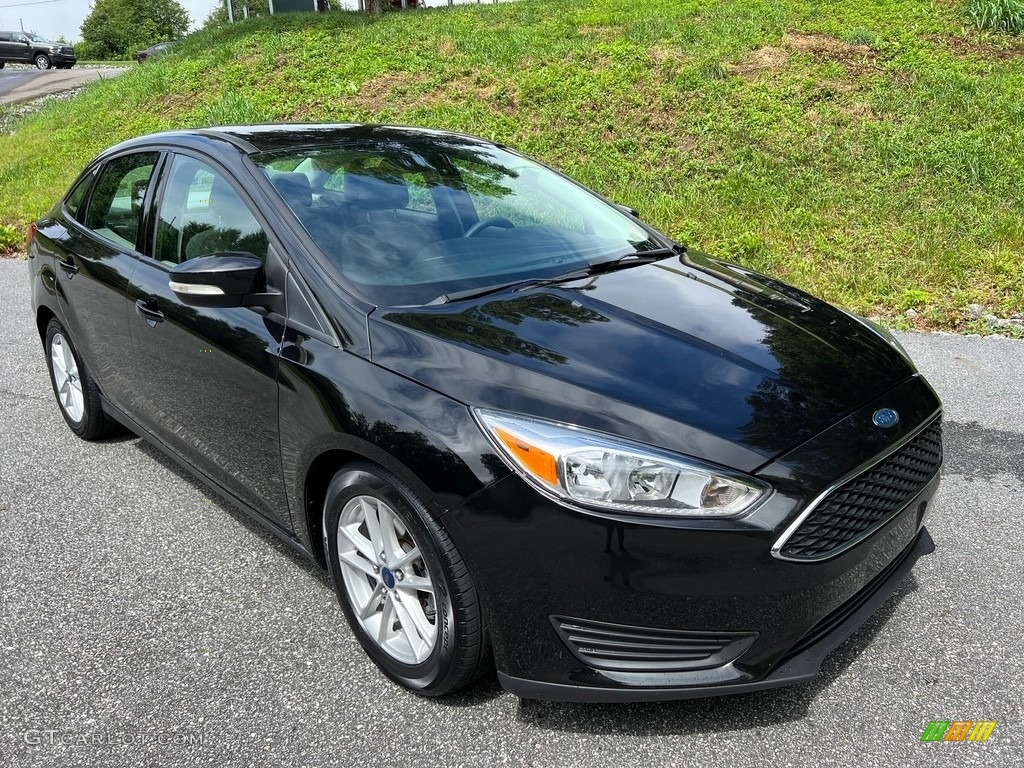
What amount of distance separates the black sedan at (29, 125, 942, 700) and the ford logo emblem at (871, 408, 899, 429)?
0.04ft

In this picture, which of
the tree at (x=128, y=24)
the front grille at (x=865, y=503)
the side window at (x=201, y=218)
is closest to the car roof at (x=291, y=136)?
the side window at (x=201, y=218)

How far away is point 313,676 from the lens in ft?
8.49

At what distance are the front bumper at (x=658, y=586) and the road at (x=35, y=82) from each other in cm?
2183

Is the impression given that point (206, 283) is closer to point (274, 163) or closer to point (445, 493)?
point (274, 163)

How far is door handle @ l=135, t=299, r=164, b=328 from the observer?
3290 mm

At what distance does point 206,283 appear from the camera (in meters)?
2.66

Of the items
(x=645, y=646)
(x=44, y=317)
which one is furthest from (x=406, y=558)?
(x=44, y=317)

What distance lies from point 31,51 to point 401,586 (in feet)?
136

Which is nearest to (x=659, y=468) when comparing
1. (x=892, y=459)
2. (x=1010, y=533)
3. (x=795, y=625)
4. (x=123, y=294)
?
(x=795, y=625)

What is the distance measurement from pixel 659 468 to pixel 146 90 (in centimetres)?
1485

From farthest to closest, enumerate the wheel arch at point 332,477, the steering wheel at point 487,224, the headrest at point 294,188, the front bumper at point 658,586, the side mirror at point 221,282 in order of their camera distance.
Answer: the steering wheel at point 487,224
the headrest at point 294,188
the side mirror at point 221,282
the wheel arch at point 332,477
the front bumper at point 658,586

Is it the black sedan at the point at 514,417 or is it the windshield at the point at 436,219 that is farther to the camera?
the windshield at the point at 436,219

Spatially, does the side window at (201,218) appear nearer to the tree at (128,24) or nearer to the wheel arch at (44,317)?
the wheel arch at (44,317)

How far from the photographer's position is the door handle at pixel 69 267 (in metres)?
3.98
